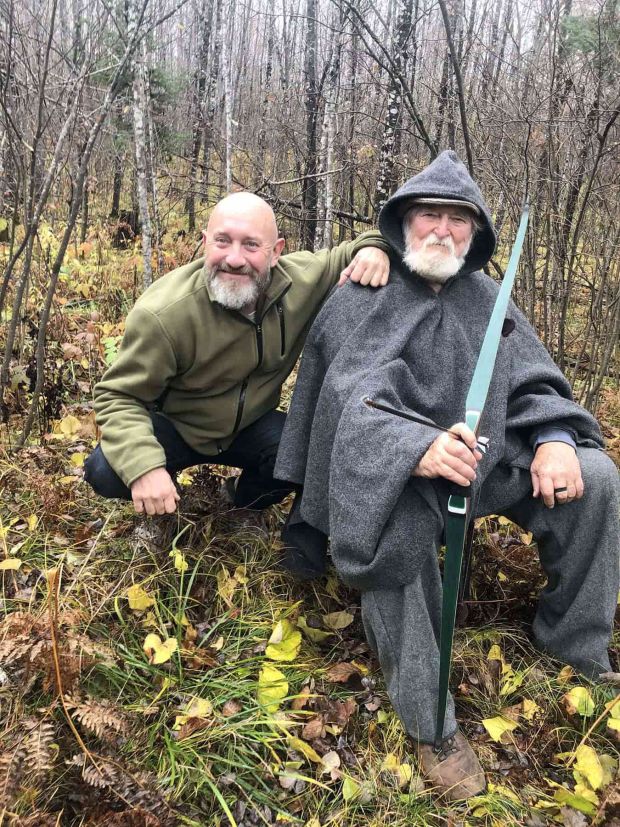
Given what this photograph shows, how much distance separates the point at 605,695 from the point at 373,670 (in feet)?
2.98

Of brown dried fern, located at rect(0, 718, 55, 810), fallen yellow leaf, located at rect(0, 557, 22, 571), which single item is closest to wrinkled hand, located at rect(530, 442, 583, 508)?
brown dried fern, located at rect(0, 718, 55, 810)

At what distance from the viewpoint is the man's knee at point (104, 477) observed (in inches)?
105

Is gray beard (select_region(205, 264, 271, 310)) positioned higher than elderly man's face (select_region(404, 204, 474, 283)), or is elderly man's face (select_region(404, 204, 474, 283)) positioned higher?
elderly man's face (select_region(404, 204, 474, 283))

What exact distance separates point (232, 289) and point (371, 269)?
0.61 meters

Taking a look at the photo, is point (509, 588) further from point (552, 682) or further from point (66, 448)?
point (66, 448)

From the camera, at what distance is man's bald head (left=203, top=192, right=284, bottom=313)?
8.32 ft

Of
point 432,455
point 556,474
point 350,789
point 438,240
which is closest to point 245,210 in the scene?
point 438,240

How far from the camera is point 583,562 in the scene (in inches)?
90.7

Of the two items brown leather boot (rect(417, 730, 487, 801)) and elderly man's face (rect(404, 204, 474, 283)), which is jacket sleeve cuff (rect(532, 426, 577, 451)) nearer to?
elderly man's face (rect(404, 204, 474, 283))

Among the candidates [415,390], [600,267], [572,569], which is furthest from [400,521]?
[600,267]

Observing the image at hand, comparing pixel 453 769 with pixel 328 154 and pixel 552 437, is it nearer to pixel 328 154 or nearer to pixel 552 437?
pixel 552 437

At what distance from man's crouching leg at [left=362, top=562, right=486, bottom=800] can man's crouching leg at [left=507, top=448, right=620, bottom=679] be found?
58 centimetres

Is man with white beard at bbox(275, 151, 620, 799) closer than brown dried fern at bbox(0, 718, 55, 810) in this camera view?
No

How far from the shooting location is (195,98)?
538 inches
